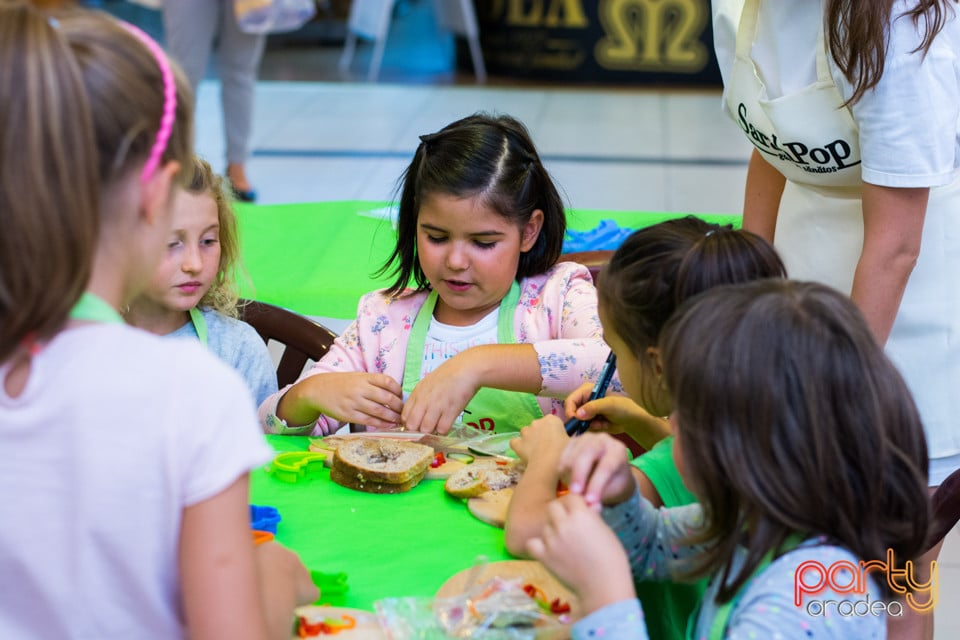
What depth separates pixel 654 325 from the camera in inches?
44.9

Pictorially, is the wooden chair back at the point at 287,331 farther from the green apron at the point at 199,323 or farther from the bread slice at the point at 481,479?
the bread slice at the point at 481,479

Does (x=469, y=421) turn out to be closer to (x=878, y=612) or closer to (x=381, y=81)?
(x=878, y=612)

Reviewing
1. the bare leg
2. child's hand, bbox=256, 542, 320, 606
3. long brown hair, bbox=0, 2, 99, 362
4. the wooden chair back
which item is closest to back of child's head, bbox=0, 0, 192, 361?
long brown hair, bbox=0, 2, 99, 362

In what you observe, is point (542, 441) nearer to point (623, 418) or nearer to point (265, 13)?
point (623, 418)

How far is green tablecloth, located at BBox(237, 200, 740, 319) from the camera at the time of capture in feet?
8.14

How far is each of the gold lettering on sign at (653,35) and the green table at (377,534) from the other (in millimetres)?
5889

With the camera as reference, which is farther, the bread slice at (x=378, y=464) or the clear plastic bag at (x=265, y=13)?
the clear plastic bag at (x=265, y=13)

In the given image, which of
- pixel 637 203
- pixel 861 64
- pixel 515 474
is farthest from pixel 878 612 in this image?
pixel 637 203

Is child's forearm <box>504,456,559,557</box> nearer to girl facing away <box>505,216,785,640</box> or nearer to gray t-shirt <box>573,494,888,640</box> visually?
girl facing away <box>505,216,785,640</box>

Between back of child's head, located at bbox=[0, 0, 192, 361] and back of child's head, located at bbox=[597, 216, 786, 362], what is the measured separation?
571mm

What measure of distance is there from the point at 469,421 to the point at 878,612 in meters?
0.79

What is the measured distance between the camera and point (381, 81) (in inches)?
270

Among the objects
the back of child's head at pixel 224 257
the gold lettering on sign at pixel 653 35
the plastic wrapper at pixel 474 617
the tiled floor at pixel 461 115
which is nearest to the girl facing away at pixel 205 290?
the back of child's head at pixel 224 257

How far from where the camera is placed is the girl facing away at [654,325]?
1094mm
